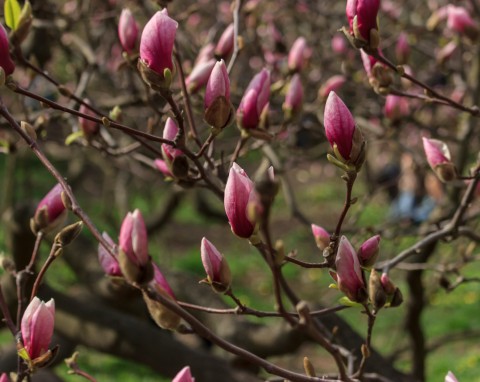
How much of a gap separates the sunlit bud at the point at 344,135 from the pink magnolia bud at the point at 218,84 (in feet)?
0.71

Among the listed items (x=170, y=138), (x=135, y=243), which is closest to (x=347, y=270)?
(x=135, y=243)

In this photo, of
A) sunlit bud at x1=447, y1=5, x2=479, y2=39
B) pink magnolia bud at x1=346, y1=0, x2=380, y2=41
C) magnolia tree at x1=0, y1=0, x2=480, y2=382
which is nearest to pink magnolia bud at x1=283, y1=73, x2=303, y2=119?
magnolia tree at x1=0, y1=0, x2=480, y2=382

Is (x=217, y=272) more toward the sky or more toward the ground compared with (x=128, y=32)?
more toward the ground

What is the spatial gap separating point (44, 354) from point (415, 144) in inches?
307

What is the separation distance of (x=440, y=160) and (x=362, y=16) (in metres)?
0.41

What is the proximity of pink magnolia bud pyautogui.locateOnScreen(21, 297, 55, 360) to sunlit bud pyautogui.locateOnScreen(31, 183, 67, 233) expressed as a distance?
332 mm

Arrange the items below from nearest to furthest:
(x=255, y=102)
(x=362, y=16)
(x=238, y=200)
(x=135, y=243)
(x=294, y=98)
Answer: (x=135, y=243) → (x=238, y=200) → (x=362, y=16) → (x=255, y=102) → (x=294, y=98)

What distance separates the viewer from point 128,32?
194cm

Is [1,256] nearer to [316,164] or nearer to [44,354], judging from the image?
[44,354]

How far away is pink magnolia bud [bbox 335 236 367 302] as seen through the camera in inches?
53.2

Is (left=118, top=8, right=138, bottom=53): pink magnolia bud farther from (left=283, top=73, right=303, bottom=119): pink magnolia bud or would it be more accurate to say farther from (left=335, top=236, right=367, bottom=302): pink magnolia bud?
(left=335, top=236, right=367, bottom=302): pink magnolia bud

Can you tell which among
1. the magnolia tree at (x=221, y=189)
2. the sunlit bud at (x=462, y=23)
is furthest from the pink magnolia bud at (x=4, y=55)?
the sunlit bud at (x=462, y=23)

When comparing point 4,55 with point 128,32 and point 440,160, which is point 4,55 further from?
point 440,160

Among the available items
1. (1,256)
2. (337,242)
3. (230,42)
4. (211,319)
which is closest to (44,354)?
(1,256)
